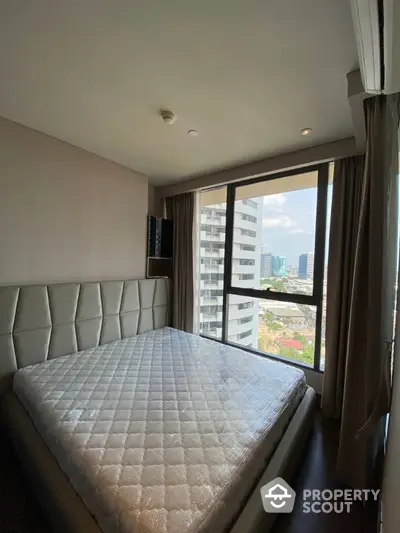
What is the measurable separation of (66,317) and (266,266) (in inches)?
88.7

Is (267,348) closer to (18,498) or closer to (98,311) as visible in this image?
(98,311)

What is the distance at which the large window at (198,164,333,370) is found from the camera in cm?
255

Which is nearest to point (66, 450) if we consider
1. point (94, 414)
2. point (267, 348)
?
point (94, 414)

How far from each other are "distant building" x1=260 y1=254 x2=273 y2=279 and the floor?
1771 mm

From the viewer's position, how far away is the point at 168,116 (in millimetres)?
1914

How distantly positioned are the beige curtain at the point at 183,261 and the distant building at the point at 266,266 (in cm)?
102

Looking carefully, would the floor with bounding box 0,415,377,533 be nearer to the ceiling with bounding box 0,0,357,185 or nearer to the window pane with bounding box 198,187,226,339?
the window pane with bounding box 198,187,226,339

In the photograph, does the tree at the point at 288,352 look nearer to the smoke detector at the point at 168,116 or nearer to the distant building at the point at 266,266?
the distant building at the point at 266,266

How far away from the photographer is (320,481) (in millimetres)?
1551

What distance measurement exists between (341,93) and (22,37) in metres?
1.98

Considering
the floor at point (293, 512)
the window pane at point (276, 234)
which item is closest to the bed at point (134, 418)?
the floor at point (293, 512)

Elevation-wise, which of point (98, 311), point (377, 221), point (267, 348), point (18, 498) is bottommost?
point (18, 498)

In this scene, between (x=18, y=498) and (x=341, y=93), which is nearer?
(x=18, y=498)

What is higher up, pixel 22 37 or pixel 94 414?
pixel 22 37
